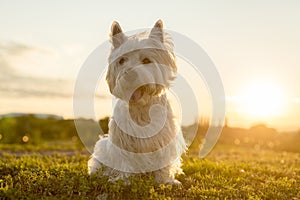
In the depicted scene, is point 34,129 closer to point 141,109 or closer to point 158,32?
point 141,109

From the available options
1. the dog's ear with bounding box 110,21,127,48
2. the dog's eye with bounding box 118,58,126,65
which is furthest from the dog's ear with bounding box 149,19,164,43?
the dog's eye with bounding box 118,58,126,65

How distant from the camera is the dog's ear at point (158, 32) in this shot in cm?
522

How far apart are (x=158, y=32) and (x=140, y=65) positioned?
2.05 feet

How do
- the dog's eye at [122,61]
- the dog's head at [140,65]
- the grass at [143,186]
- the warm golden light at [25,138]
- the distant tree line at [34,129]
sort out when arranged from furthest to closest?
1. the distant tree line at [34,129]
2. the warm golden light at [25,138]
3. the dog's eye at [122,61]
4. the dog's head at [140,65]
5. the grass at [143,186]

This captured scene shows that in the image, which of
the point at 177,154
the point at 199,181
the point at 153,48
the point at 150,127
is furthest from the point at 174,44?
the point at 199,181

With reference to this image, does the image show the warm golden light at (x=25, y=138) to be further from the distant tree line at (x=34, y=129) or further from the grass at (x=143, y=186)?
the grass at (x=143, y=186)

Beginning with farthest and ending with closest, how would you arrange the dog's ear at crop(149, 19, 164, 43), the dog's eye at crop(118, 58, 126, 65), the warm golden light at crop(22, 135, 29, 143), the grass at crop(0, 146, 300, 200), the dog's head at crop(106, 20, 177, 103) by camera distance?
1. the warm golden light at crop(22, 135, 29, 143)
2. the dog's ear at crop(149, 19, 164, 43)
3. the dog's eye at crop(118, 58, 126, 65)
4. the dog's head at crop(106, 20, 177, 103)
5. the grass at crop(0, 146, 300, 200)

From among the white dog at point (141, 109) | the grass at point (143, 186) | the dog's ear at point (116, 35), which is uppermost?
the dog's ear at point (116, 35)

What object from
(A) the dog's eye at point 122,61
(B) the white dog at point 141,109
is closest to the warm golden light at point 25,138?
(B) the white dog at point 141,109

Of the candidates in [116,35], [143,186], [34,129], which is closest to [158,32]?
[116,35]

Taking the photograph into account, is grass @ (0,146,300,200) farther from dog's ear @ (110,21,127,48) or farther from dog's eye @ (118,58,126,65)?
dog's ear @ (110,21,127,48)

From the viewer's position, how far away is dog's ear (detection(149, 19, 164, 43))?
522 centimetres

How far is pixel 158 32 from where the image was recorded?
17.3 ft

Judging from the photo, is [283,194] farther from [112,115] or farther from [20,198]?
[20,198]
